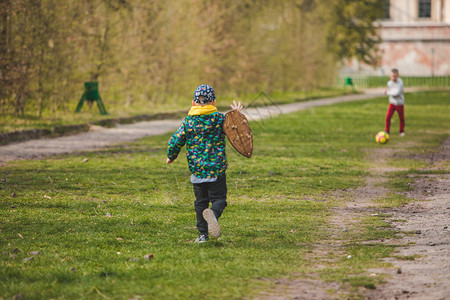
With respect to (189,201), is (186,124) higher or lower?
higher

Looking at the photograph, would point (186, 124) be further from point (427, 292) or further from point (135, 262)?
point (427, 292)

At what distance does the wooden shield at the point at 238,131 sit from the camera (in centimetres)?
675

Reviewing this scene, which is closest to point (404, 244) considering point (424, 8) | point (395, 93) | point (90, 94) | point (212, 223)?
point (212, 223)

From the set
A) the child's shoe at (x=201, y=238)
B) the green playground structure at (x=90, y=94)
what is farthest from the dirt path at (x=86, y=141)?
the child's shoe at (x=201, y=238)

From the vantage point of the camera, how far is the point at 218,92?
32938 mm

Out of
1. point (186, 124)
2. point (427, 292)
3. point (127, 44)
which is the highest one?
point (127, 44)

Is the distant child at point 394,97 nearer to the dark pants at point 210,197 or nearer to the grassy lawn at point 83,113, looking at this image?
the grassy lawn at point 83,113

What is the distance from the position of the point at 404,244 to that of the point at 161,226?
2415 mm

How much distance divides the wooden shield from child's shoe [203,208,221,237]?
82 cm

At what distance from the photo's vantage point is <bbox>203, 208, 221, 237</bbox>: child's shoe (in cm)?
628

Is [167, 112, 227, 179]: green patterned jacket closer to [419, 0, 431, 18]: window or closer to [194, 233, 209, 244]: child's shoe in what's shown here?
[194, 233, 209, 244]: child's shoe

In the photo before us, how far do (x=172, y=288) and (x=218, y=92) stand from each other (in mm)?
28220

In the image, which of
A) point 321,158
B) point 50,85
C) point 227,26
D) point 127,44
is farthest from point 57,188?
point 227,26

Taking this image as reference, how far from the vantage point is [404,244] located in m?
6.51
